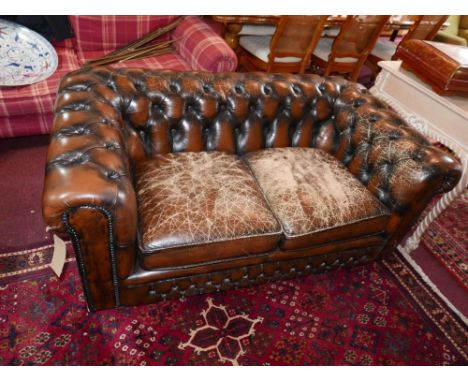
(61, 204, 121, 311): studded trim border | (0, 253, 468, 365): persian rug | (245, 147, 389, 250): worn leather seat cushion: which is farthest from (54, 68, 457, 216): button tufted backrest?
(0, 253, 468, 365): persian rug

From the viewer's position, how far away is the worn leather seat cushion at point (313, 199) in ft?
4.61

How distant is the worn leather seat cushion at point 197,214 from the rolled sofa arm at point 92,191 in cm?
13

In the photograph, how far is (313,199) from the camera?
1471 millimetres

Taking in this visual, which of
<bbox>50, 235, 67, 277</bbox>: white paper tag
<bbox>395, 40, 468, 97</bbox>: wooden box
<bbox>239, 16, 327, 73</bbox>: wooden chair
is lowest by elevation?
<bbox>50, 235, 67, 277</bbox>: white paper tag

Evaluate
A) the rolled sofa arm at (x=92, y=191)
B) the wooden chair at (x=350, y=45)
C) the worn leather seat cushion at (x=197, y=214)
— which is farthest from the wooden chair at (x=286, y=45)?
the rolled sofa arm at (x=92, y=191)

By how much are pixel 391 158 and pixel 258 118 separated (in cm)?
66

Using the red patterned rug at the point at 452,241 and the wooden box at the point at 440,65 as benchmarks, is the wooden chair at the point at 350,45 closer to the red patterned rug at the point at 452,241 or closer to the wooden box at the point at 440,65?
the wooden box at the point at 440,65

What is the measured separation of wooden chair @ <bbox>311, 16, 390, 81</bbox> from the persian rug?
206cm

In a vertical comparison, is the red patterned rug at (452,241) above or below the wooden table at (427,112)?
below

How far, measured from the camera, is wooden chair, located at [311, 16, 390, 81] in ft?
9.07

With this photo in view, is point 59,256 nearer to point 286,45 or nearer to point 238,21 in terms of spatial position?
point 238,21

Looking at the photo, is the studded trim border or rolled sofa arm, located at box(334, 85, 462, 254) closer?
the studded trim border

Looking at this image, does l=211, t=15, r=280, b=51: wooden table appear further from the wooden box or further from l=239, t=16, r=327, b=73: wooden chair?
the wooden box
